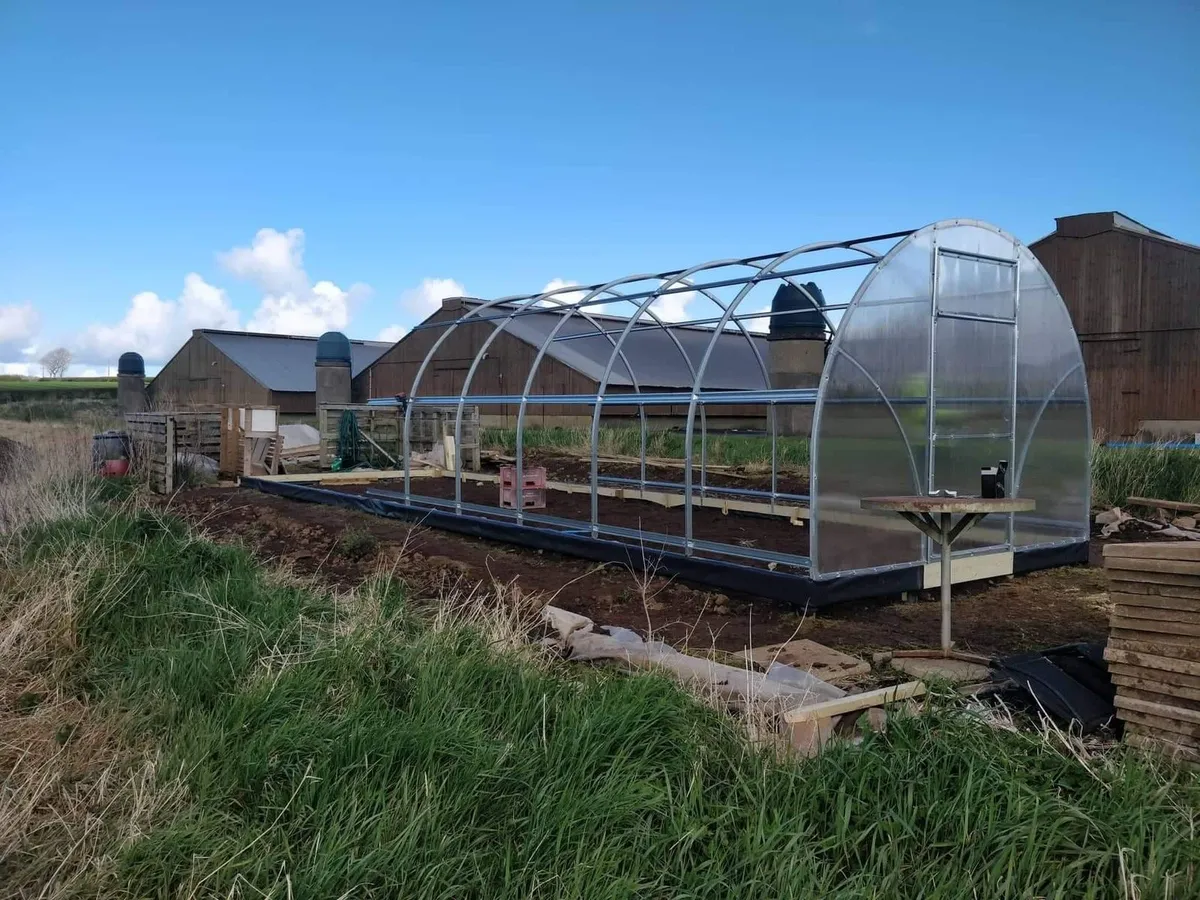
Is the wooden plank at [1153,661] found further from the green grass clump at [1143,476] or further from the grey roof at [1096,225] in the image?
the grey roof at [1096,225]

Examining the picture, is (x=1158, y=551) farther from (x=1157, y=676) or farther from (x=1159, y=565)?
(x=1157, y=676)

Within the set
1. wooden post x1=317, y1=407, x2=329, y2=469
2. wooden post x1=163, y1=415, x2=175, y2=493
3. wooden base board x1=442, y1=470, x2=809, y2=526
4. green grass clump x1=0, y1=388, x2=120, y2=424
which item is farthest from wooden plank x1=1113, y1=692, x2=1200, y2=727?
green grass clump x1=0, y1=388, x2=120, y2=424

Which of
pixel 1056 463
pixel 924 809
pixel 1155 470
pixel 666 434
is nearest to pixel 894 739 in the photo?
pixel 924 809

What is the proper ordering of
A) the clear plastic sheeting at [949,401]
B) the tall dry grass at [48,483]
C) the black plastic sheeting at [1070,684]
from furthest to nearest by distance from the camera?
the tall dry grass at [48,483] < the clear plastic sheeting at [949,401] < the black plastic sheeting at [1070,684]

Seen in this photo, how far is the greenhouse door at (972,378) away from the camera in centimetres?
803

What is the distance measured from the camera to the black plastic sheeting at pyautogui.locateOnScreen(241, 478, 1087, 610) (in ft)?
23.7

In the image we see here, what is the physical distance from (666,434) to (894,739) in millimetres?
17038

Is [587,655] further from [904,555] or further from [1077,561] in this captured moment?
[1077,561]

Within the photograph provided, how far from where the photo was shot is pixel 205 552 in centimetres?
727

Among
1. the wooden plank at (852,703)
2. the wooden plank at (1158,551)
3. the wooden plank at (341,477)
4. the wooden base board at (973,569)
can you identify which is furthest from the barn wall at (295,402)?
the wooden plank at (1158,551)

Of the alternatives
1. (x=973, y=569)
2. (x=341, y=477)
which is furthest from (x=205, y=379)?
(x=973, y=569)

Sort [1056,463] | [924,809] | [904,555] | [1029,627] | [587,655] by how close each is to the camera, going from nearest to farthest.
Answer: [924,809], [587,655], [1029,627], [904,555], [1056,463]

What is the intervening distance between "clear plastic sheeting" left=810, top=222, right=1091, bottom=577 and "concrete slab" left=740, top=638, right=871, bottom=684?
130 cm

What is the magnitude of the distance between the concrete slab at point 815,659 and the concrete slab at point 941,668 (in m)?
0.23
